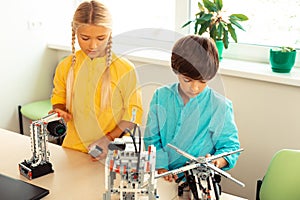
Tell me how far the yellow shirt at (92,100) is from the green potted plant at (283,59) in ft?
3.26

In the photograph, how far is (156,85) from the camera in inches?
53.9

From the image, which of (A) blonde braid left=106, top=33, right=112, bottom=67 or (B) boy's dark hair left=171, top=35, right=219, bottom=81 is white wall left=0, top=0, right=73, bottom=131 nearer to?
(A) blonde braid left=106, top=33, right=112, bottom=67

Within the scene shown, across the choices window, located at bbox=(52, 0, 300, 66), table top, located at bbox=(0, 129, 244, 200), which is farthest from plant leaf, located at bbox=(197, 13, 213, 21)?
table top, located at bbox=(0, 129, 244, 200)

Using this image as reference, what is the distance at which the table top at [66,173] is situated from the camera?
1518 mm

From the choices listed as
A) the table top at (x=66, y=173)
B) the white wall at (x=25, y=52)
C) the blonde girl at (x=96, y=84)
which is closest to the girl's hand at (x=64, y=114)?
the blonde girl at (x=96, y=84)

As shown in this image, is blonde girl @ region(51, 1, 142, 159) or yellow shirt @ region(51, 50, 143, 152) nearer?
yellow shirt @ region(51, 50, 143, 152)

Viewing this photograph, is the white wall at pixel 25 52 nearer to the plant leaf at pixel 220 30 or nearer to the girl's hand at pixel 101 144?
the plant leaf at pixel 220 30

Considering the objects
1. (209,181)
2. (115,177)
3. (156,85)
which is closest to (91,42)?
(156,85)

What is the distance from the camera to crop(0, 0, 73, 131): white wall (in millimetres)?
3164

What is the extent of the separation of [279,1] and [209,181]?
1.53 meters

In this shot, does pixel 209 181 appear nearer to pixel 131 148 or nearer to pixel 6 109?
pixel 131 148

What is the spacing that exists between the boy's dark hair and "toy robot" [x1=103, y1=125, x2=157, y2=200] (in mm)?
241

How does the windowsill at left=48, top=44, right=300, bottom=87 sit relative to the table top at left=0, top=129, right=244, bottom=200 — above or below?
above

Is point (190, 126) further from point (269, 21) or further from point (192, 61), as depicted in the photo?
point (269, 21)
